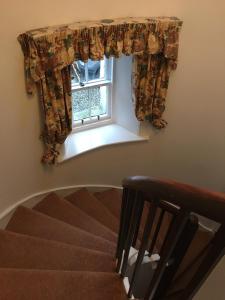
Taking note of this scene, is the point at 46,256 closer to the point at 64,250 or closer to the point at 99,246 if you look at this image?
the point at 64,250

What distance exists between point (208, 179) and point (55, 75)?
256 centimetres

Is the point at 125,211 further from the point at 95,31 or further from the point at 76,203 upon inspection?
the point at 76,203

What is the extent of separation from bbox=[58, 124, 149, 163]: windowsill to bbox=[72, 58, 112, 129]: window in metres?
0.11

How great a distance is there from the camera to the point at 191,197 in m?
0.99

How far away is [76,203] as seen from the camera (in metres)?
3.27

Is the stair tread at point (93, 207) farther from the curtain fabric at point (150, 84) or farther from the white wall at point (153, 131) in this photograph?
the curtain fabric at point (150, 84)

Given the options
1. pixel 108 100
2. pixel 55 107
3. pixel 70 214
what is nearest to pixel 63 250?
pixel 70 214

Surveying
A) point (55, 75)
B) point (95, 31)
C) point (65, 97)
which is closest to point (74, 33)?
point (95, 31)

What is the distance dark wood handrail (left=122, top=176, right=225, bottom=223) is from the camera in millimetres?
953

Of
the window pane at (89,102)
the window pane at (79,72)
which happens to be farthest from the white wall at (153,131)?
the window pane at (79,72)

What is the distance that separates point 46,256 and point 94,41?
1.71 meters

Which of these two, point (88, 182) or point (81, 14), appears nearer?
point (81, 14)

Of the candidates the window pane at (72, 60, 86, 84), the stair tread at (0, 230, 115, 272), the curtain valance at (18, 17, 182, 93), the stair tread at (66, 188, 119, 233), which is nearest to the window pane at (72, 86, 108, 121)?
the window pane at (72, 60, 86, 84)

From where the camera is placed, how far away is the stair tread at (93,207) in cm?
309
